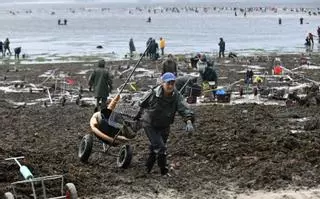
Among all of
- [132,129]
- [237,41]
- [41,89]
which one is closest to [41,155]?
[132,129]

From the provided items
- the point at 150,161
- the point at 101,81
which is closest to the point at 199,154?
the point at 150,161

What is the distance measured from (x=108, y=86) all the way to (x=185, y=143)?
4.01 metres

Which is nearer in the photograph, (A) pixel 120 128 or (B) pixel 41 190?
(B) pixel 41 190

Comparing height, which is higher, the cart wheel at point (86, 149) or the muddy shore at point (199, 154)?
the cart wheel at point (86, 149)

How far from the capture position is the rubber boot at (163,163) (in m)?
9.86

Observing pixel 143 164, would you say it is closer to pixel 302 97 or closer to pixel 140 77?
pixel 302 97

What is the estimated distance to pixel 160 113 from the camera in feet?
32.1

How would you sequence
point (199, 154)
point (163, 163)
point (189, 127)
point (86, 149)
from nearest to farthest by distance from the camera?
point (189, 127), point (163, 163), point (86, 149), point (199, 154)

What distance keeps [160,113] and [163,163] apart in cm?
79

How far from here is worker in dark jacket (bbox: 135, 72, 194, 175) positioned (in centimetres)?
970

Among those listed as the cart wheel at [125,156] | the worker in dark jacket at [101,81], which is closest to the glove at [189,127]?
the cart wheel at [125,156]

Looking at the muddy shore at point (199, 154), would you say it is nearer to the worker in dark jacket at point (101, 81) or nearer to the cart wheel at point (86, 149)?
the cart wheel at point (86, 149)

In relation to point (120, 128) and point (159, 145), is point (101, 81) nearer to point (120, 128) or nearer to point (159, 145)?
point (120, 128)

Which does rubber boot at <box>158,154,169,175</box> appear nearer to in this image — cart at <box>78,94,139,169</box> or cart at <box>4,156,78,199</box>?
cart at <box>78,94,139,169</box>
